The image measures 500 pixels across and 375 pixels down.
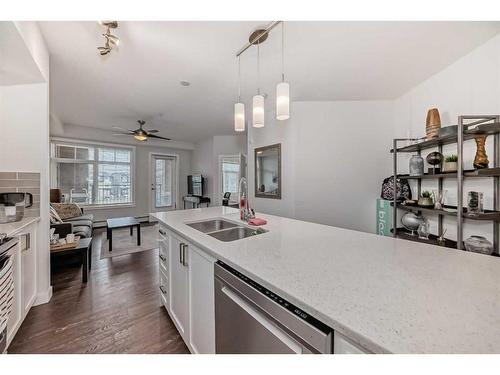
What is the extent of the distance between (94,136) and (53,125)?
0.87 m

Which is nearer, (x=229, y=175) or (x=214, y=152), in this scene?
(x=214, y=152)

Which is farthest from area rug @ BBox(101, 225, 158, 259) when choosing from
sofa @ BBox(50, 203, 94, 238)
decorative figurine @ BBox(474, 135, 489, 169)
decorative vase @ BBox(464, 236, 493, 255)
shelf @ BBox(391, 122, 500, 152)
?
decorative figurine @ BBox(474, 135, 489, 169)

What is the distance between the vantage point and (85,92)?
2.96m

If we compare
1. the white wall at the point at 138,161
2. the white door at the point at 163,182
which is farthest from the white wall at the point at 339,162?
the white door at the point at 163,182

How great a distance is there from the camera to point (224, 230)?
1640 millimetres

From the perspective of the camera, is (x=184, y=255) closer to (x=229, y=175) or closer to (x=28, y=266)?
(x=28, y=266)

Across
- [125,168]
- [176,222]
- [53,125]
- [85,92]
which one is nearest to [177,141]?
[125,168]

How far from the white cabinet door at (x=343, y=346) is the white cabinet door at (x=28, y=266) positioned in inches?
88.5

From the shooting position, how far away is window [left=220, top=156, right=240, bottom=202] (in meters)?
5.59

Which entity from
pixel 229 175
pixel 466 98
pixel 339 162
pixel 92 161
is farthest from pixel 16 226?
pixel 229 175

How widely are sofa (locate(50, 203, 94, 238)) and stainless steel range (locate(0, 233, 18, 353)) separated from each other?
188 cm

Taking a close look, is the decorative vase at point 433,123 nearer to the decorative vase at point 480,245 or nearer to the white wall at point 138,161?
the decorative vase at point 480,245

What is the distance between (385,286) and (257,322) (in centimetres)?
46
